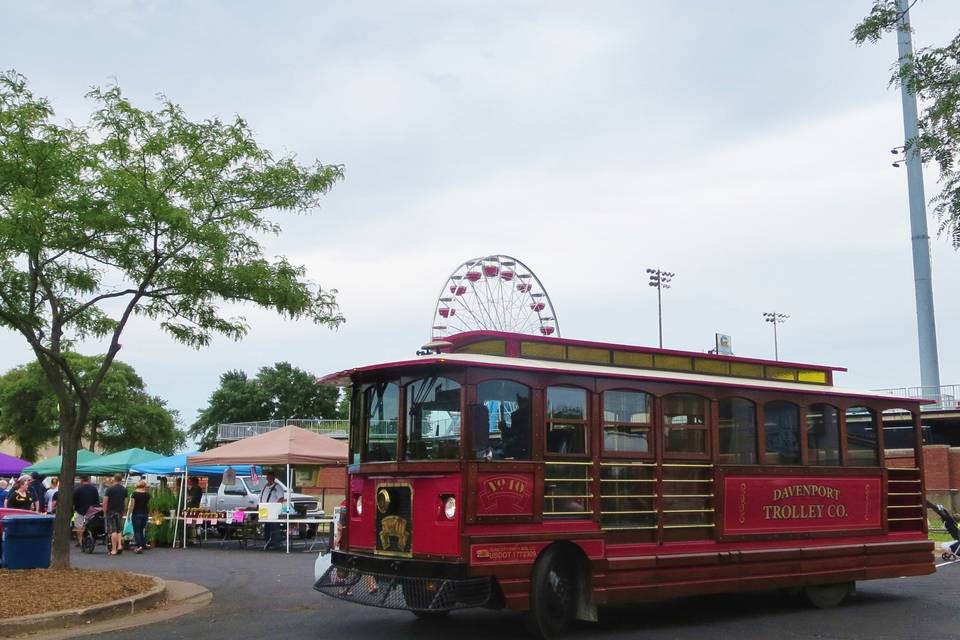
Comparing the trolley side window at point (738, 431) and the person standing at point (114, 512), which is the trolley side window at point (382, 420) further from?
the person standing at point (114, 512)

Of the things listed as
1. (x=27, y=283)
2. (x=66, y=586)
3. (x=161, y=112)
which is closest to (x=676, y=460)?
(x=66, y=586)

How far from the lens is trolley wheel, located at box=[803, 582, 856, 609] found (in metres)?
11.9

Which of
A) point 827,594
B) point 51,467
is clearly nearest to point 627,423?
point 827,594

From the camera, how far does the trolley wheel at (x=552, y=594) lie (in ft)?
30.0

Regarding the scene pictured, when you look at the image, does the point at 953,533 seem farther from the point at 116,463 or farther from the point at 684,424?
the point at 116,463

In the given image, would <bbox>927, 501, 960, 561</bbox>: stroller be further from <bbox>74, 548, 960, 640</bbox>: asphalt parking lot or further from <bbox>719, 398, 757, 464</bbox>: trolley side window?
<bbox>719, 398, 757, 464</bbox>: trolley side window

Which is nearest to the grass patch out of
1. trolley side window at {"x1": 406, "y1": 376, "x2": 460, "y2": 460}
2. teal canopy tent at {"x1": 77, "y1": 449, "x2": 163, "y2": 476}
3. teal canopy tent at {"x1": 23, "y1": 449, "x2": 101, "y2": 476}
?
trolley side window at {"x1": 406, "y1": 376, "x2": 460, "y2": 460}

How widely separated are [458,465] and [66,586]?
18.2 ft

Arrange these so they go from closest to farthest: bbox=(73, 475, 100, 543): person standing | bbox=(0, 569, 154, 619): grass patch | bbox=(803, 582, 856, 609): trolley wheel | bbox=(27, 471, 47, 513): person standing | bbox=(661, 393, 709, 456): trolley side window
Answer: bbox=(0, 569, 154, 619): grass patch
bbox=(661, 393, 709, 456): trolley side window
bbox=(803, 582, 856, 609): trolley wheel
bbox=(73, 475, 100, 543): person standing
bbox=(27, 471, 47, 513): person standing

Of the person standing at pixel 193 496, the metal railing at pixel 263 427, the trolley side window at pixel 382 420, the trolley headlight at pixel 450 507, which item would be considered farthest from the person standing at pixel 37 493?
the metal railing at pixel 263 427

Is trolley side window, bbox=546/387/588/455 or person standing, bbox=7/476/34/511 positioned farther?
person standing, bbox=7/476/34/511

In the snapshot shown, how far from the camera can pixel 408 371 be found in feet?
32.1

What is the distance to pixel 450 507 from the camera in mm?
9047

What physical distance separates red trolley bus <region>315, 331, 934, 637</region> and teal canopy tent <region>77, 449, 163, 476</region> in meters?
16.9
